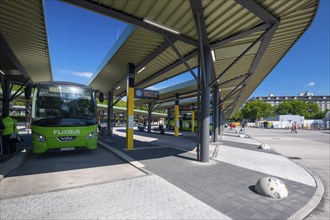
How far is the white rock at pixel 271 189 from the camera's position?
430 centimetres

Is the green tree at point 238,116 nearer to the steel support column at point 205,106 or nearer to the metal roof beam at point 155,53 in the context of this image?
the metal roof beam at point 155,53

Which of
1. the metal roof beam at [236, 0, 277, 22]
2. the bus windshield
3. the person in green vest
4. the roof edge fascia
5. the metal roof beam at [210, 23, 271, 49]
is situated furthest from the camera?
the bus windshield

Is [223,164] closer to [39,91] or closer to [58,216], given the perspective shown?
[58,216]

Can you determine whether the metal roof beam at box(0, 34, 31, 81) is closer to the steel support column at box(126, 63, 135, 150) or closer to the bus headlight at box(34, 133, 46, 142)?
the bus headlight at box(34, 133, 46, 142)

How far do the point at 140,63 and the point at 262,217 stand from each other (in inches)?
340

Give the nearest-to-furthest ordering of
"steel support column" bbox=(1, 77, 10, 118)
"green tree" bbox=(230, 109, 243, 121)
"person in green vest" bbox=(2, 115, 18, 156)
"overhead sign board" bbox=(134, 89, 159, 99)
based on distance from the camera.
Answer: "person in green vest" bbox=(2, 115, 18, 156), "overhead sign board" bbox=(134, 89, 159, 99), "steel support column" bbox=(1, 77, 10, 118), "green tree" bbox=(230, 109, 243, 121)

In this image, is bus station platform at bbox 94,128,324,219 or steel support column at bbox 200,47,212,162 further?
steel support column at bbox 200,47,212,162

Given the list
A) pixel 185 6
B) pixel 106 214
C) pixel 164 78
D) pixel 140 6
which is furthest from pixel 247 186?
pixel 164 78

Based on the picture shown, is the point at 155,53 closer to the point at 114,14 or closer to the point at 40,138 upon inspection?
the point at 114,14

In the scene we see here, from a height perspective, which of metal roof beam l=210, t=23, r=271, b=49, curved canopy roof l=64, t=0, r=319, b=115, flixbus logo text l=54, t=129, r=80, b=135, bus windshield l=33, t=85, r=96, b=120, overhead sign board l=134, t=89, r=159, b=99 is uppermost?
curved canopy roof l=64, t=0, r=319, b=115

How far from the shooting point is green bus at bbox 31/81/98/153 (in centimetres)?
739

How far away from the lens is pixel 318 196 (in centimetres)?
453

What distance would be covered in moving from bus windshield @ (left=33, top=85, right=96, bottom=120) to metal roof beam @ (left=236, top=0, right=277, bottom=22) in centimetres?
Answer: 715

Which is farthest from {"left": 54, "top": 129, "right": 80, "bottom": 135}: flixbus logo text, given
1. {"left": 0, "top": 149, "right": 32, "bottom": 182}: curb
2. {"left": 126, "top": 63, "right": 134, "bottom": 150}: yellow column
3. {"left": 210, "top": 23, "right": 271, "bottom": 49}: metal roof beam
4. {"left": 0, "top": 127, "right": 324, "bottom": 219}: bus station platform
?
{"left": 210, "top": 23, "right": 271, "bottom": 49}: metal roof beam
